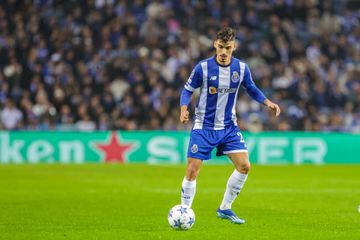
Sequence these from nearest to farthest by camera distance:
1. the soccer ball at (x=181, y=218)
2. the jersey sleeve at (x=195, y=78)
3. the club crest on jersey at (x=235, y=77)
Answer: the soccer ball at (x=181, y=218)
the jersey sleeve at (x=195, y=78)
the club crest on jersey at (x=235, y=77)

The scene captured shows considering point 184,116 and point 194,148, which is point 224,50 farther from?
point 194,148

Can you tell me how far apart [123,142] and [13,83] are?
3.95 meters

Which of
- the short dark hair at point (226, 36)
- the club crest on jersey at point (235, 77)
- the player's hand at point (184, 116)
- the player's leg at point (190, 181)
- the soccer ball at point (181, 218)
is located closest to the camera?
the soccer ball at point (181, 218)

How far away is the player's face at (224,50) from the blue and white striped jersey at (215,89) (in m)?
0.10

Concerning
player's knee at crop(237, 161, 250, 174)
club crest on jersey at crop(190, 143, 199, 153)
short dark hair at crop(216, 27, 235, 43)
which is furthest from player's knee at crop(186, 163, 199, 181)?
short dark hair at crop(216, 27, 235, 43)

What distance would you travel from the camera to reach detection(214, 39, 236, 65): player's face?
33.4 feet

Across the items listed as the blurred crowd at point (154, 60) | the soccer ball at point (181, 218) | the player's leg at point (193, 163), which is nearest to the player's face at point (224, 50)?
the player's leg at point (193, 163)

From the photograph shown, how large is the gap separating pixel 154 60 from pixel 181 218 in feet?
57.7

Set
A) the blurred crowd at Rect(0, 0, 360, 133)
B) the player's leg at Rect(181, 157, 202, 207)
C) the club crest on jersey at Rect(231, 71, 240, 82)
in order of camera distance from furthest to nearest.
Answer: the blurred crowd at Rect(0, 0, 360, 133), the club crest on jersey at Rect(231, 71, 240, 82), the player's leg at Rect(181, 157, 202, 207)

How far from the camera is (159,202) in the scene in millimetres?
13875

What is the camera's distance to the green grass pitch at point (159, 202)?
9773 millimetres

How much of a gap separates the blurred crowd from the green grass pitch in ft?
9.26

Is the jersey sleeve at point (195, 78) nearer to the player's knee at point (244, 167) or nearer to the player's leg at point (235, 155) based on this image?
the player's leg at point (235, 155)

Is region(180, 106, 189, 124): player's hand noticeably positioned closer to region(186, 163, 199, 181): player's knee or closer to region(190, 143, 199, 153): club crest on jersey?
region(190, 143, 199, 153): club crest on jersey
